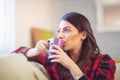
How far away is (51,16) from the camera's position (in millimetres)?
3111

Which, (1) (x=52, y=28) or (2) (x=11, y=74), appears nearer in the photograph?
(2) (x=11, y=74)

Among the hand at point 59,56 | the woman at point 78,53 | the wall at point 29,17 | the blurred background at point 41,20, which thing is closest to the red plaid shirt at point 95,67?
the woman at point 78,53

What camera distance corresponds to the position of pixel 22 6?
8.72 ft

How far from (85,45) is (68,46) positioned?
6.0 inches

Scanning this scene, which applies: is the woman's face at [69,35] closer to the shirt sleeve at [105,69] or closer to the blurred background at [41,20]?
the shirt sleeve at [105,69]

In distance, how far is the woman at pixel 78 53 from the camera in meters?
1.31

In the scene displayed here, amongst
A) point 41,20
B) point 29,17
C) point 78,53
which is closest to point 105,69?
point 78,53

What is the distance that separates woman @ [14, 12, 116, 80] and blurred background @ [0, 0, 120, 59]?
103cm

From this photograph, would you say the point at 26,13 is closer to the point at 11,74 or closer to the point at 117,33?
the point at 117,33

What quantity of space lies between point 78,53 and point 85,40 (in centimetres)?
9

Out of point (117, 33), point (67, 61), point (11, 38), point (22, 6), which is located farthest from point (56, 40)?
point (117, 33)

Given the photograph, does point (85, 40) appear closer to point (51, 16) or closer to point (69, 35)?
point (69, 35)

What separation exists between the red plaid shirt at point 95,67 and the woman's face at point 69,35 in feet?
0.43

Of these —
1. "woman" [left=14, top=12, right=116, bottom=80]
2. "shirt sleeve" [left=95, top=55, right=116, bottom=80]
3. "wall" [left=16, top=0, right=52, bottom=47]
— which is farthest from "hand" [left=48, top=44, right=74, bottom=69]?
"wall" [left=16, top=0, right=52, bottom=47]
